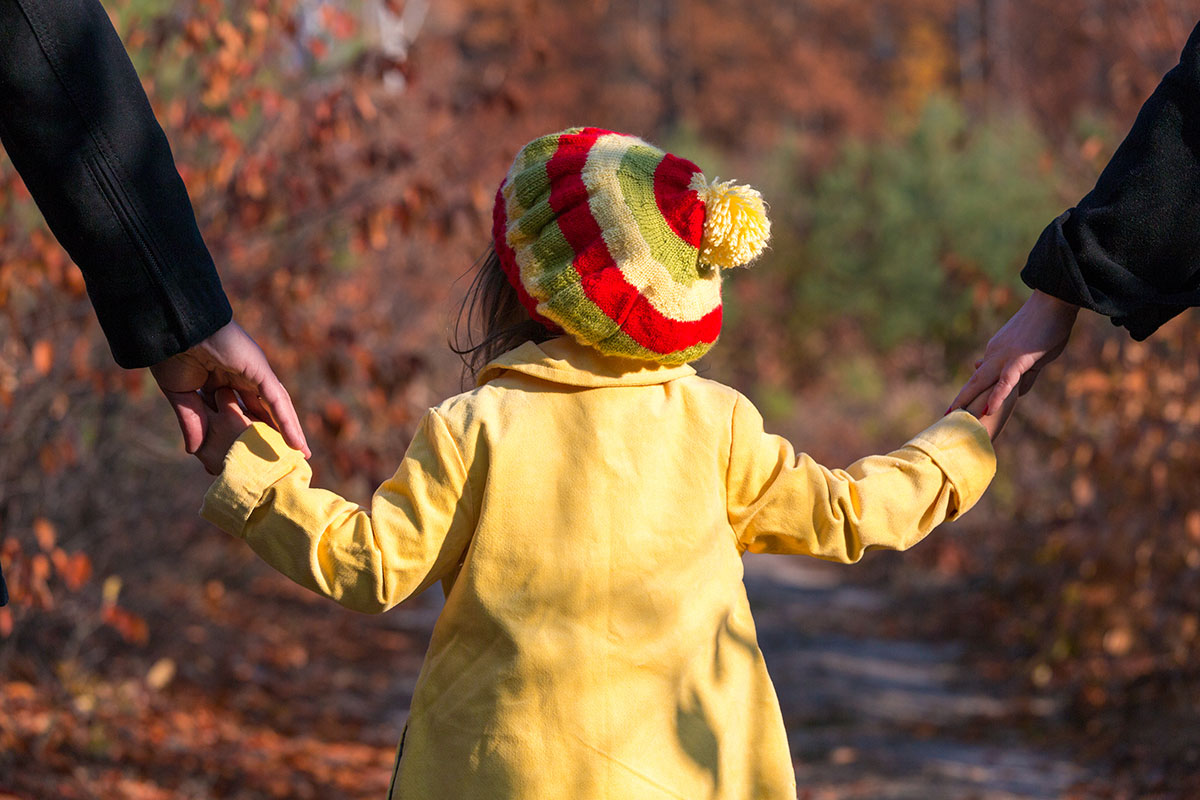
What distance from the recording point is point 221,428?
199 centimetres

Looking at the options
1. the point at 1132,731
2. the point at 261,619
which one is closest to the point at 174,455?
the point at 261,619

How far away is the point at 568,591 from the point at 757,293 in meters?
17.7

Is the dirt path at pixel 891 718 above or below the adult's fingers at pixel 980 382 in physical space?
below

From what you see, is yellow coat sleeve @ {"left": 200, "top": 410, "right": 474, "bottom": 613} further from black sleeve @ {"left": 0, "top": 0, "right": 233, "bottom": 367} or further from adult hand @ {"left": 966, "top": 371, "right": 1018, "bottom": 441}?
adult hand @ {"left": 966, "top": 371, "right": 1018, "bottom": 441}

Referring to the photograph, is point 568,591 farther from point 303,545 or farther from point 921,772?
point 921,772

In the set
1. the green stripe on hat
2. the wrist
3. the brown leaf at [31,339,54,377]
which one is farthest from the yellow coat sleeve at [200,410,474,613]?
the brown leaf at [31,339,54,377]

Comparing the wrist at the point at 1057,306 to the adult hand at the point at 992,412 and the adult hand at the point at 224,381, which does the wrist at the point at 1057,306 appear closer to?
the adult hand at the point at 992,412

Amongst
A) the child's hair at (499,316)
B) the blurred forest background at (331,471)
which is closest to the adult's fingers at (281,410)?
the child's hair at (499,316)

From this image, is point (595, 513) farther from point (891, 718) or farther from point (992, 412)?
point (891, 718)

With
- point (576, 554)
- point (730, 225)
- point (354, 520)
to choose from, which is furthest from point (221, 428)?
point (730, 225)

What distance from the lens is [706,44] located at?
31.2 metres

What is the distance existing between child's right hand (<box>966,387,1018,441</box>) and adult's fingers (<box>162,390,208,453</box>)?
1.28m

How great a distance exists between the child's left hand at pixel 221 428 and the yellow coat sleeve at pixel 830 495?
2.49 feet

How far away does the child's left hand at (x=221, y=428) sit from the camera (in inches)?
77.7
